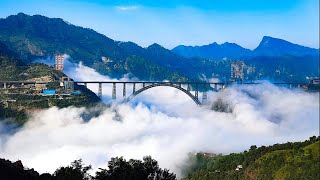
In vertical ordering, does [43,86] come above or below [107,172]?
above

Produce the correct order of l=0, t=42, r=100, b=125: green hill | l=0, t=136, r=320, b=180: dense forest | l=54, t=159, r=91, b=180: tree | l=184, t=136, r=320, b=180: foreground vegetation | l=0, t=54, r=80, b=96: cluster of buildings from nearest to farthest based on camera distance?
l=54, t=159, r=91, b=180: tree
l=0, t=136, r=320, b=180: dense forest
l=184, t=136, r=320, b=180: foreground vegetation
l=0, t=42, r=100, b=125: green hill
l=0, t=54, r=80, b=96: cluster of buildings

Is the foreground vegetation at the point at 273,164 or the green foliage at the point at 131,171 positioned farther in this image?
the foreground vegetation at the point at 273,164

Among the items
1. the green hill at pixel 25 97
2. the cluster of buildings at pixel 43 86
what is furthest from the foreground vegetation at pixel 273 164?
the cluster of buildings at pixel 43 86

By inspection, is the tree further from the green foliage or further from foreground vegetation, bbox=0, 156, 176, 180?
the green foliage

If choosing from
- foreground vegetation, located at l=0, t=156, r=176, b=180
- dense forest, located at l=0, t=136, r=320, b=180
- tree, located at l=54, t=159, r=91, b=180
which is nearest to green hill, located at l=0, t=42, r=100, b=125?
dense forest, located at l=0, t=136, r=320, b=180

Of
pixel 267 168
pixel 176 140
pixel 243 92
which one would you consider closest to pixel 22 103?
pixel 176 140

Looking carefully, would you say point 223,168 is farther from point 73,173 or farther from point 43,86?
point 43,86

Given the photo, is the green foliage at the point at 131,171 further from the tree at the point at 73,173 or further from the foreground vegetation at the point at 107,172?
the tree at the point at 73,173

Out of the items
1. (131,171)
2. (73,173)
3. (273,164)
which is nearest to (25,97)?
(273,164)
